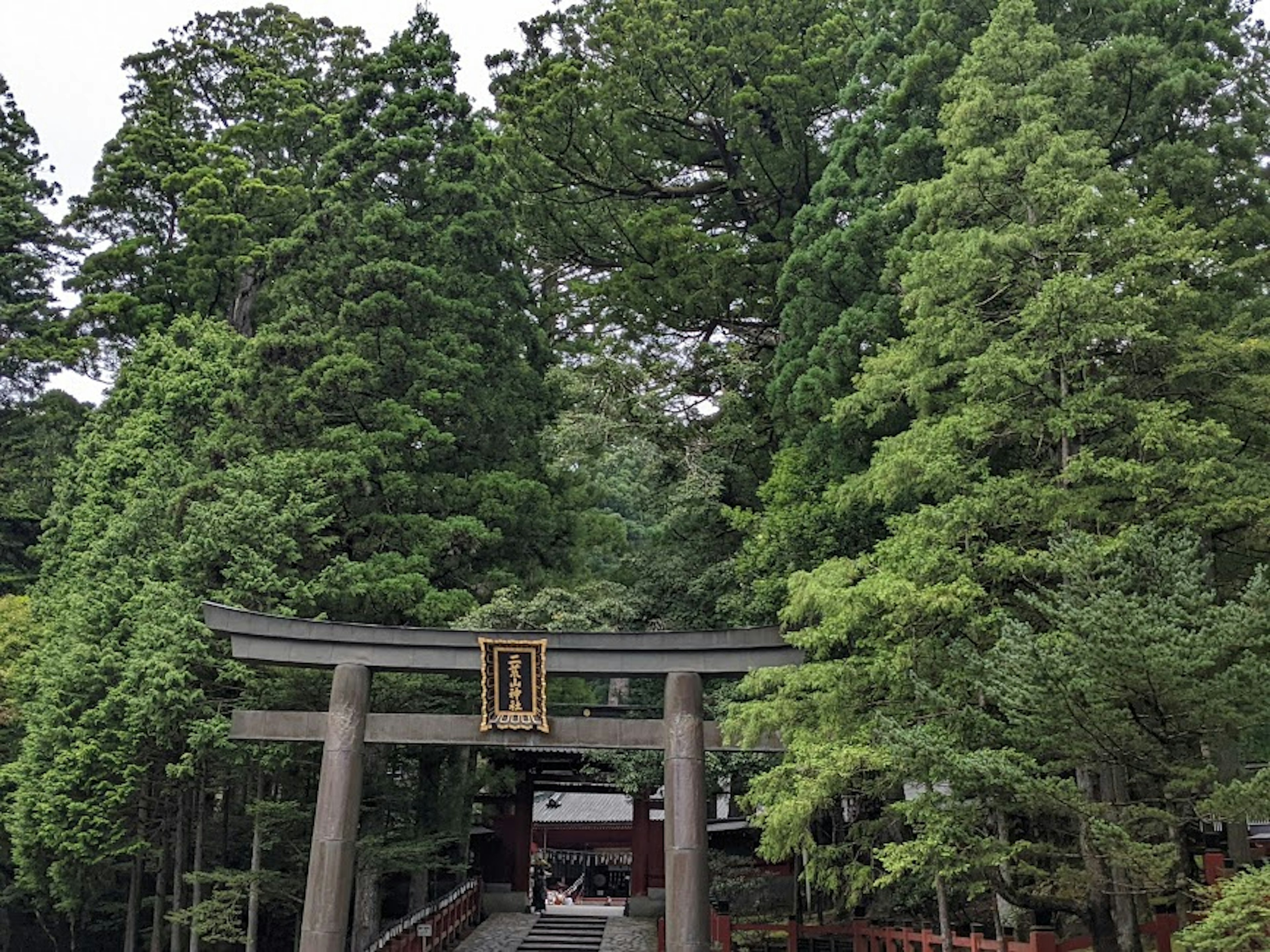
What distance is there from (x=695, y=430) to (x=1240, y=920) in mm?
11818

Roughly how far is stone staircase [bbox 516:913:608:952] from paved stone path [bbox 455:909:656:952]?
94 mm

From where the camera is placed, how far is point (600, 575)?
26.7 metres

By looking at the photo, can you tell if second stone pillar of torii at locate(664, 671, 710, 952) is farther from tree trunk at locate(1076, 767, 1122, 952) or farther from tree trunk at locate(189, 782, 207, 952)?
tree trunk at locate(189, 782, 207, 952)

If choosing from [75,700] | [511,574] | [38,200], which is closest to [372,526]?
[511,574]

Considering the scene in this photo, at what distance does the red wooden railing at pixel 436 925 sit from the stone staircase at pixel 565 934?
1.03 meters

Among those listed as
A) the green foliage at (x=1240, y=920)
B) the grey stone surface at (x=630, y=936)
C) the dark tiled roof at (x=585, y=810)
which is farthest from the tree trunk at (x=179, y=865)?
the dark tiled roof at (x=585, y=810)

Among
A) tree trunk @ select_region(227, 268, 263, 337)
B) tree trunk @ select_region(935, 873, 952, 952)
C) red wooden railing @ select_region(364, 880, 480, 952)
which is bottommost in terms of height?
red wooden railing @ select_region(364, 880, 480, 952)

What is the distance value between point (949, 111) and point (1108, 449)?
402cm

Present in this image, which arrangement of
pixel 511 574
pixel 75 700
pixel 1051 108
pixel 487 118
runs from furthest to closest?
pixel 487 118 < pixel 511 574 < pixel 75 700 < pixel 1051 108

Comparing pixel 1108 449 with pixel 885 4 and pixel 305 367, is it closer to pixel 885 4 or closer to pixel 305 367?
pixel 885 4

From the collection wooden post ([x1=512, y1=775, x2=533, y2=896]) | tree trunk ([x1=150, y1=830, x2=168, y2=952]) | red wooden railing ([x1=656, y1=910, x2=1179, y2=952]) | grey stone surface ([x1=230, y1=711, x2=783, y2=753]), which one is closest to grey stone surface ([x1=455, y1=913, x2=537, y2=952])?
wooden post ([x1=512, y1=775, x2=533, y2=896])

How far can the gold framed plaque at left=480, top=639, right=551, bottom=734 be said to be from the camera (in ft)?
43.4

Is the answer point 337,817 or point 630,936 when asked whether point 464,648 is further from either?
point 630,936

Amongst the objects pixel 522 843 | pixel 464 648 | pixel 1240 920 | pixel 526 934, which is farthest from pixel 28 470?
pixel 1240 920
